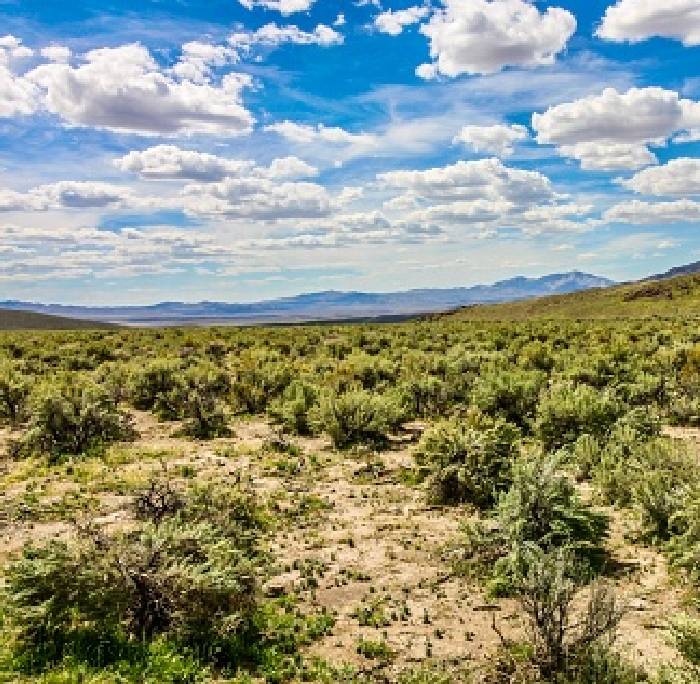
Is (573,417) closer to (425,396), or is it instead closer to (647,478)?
(647,478)

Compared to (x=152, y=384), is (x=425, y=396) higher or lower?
lower

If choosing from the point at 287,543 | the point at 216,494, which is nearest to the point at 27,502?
the point at 216,494

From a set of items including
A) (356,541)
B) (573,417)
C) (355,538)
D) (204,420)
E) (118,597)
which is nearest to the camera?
(118,597)

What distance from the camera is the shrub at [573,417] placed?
57.1 ft

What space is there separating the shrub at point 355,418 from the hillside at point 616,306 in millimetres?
71477

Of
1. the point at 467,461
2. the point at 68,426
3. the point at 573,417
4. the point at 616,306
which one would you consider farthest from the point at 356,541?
the point at 616,306

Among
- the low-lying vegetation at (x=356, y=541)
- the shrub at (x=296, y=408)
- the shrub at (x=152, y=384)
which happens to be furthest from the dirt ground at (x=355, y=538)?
the shrub at (x=152, y=384)

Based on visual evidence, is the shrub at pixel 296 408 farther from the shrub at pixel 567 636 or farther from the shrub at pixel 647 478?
the shrub at pixel 567 636

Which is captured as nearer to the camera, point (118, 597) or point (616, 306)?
point (118, 597)

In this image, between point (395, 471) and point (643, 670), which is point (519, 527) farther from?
point (395, 471)

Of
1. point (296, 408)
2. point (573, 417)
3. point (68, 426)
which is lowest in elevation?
point (68, 426)

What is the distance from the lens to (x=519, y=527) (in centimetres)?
1034

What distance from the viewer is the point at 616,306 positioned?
4264 inches

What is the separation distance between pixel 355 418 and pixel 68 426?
8059 mm
